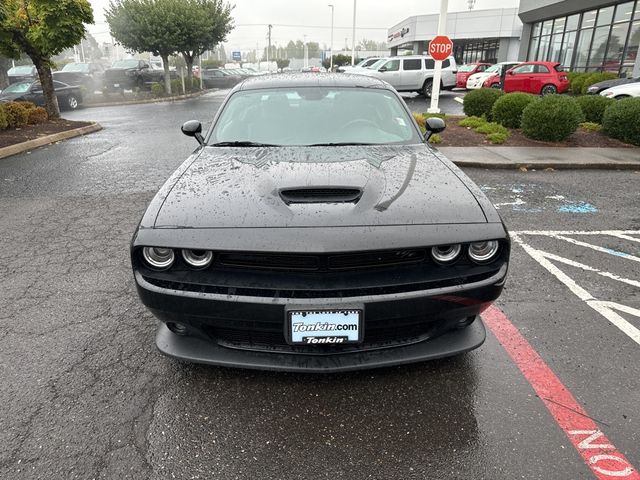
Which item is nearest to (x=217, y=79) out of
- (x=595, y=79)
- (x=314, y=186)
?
(x=595, y=79)

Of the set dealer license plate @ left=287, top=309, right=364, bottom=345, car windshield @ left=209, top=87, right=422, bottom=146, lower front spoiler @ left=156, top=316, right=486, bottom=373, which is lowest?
lower front spoiler @ left=156, top=316, right=486, bottom=373

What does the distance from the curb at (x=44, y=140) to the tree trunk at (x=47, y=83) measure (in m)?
1.20

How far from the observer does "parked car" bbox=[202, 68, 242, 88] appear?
3381 cm

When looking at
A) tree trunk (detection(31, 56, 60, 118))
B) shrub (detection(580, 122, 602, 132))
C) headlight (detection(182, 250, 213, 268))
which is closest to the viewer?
headlight (detection(182, 250, 213, 268))

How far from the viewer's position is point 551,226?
16.4 ft

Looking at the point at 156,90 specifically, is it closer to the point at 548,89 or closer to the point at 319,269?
the point at 548,89

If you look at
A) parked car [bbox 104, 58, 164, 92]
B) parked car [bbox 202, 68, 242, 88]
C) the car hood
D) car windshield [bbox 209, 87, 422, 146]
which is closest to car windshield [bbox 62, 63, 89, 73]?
parked car [bbox 104, 58, 164, 92]

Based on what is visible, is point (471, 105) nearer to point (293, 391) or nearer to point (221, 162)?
point (221, 162)

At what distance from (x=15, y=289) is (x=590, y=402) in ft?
12.9

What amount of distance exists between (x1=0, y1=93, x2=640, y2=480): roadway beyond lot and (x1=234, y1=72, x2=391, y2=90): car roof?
1944 mm

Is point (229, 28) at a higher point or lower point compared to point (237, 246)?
higher

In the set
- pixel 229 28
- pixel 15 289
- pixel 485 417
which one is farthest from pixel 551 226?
pixel 229 28

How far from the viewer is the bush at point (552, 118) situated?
9.05 meters

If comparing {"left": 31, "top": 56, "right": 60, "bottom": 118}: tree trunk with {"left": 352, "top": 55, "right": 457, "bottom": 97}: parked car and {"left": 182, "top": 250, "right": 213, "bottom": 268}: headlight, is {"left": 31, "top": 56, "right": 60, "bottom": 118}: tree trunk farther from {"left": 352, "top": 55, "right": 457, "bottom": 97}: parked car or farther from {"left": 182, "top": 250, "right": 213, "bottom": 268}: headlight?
{"left": 182, "top": 250, "right": 213, "bottom": 268}: headlight
